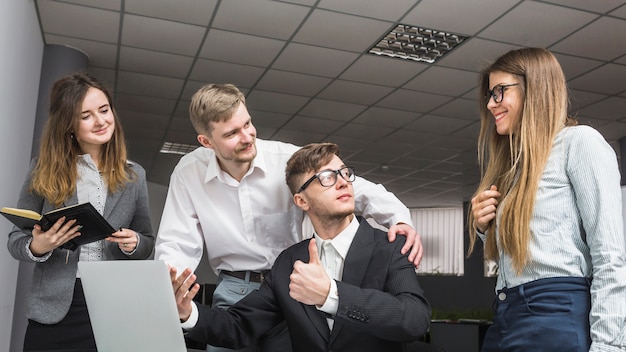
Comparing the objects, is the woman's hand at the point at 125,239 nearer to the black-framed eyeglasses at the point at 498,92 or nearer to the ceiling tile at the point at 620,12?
the black-framed eyeglasses at the point at 498,92

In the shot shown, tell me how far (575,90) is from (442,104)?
1339mm

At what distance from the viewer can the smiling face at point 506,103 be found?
64.4 inches

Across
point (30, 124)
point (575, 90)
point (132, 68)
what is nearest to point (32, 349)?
point (30, 124)

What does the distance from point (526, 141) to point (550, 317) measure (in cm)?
46

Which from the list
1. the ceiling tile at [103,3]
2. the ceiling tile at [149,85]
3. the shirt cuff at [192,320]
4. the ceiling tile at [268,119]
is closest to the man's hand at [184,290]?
the shirt cuff at [192,320]

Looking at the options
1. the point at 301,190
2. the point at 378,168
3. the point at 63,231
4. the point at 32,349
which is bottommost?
the point at 32,349

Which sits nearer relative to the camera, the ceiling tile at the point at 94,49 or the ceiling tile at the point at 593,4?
the ceiling tile at the point at 593,4

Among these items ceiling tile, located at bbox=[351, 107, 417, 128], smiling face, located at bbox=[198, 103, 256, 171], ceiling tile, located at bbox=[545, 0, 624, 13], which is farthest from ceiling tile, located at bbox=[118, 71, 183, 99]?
smiling face, located at bbox=[198, 103, 256, 171]

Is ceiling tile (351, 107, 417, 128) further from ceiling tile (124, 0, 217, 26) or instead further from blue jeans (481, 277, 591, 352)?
blue jeans (481, 277, 591, 352)

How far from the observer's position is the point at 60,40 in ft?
16.5

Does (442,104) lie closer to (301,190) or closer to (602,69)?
(602,69)

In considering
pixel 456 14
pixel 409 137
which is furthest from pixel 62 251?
pixel 409 137

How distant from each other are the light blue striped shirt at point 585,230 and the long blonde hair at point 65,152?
54.1 inches

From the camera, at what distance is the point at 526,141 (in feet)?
5.11
